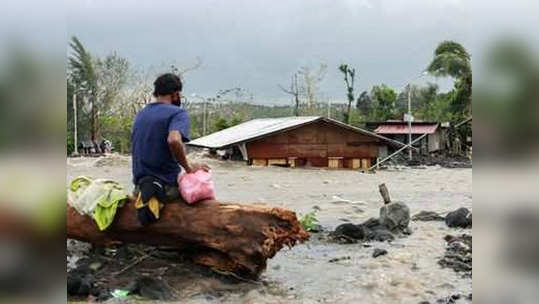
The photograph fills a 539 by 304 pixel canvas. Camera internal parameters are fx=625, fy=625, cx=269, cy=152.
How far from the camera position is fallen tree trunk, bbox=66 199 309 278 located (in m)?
5.81

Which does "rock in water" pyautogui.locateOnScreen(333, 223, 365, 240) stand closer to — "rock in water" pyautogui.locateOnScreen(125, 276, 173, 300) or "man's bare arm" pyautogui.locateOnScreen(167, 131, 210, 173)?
"rock in water" pyautogui.locateOnScreen(125, 276, 173, 300)

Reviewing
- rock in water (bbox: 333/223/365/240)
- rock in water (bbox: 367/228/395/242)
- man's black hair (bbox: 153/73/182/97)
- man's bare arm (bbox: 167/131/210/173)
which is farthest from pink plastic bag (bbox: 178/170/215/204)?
rock in water (bbox: 367/228/395/242)

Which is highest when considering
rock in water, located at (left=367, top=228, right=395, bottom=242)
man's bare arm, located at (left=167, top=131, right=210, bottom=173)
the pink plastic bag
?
man's bare arm, located at (left=167, top=131, right=210, bottom=173)

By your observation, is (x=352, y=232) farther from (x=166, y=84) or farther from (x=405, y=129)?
(x=405, y=129)

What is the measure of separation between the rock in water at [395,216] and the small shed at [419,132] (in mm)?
24125

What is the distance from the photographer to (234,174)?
67.5ft

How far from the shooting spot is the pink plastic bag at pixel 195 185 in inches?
227

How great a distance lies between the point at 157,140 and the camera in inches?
Result: 223

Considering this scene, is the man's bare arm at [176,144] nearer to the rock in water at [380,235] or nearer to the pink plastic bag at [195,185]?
the pink plastic bag at [195,185]

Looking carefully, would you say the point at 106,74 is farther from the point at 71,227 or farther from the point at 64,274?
the point at 64,274

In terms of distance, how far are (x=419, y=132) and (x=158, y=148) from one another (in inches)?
1142

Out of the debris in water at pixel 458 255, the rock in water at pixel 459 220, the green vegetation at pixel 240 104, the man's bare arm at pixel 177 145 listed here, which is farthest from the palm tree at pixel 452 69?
the man's bare arm at pixel 177 145

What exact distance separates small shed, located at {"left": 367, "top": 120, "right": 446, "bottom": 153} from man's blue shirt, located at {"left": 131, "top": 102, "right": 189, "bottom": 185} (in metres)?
27.8

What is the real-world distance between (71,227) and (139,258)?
2.51 feet
